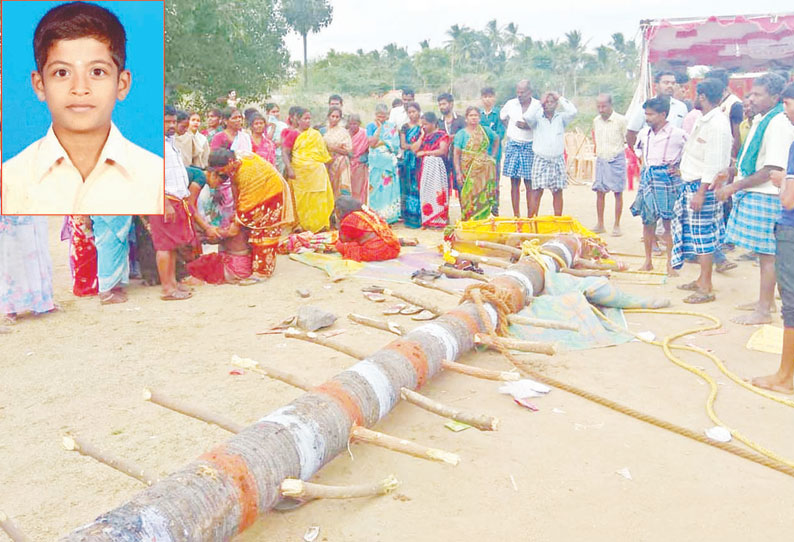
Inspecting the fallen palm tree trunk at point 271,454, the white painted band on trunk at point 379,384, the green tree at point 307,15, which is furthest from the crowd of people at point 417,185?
the green tree at point 307,15

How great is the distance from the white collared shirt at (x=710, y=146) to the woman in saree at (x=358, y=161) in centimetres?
467

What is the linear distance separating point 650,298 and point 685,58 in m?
9.82

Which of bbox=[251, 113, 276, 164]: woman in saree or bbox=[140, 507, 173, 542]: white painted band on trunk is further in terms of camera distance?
bbox=[251, 113, 276, 164]: woman in saree

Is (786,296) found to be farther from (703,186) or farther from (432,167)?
(432,167)

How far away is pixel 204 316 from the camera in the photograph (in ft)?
17.9

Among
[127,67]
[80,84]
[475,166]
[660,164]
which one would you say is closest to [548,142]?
[475,166]

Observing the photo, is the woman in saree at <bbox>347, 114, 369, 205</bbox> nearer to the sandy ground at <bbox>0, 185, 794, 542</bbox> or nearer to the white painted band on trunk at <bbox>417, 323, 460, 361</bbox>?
the sandy ground at <bbox>0, 185, 794, 542</bbox>

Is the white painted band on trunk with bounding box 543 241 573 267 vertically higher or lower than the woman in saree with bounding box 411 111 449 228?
lower

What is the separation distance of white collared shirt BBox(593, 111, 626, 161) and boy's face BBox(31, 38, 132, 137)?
20.5 feet

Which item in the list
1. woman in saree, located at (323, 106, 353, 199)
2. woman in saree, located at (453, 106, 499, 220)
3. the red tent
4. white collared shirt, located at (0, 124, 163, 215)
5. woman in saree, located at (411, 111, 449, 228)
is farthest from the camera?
the red tent

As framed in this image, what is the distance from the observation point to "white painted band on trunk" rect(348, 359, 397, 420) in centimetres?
314

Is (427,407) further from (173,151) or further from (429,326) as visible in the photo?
(173,151)

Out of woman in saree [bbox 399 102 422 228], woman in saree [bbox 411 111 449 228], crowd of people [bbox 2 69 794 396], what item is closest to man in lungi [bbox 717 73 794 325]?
crowd of people [bbox 2 69 794 396]

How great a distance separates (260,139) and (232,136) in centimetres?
51
